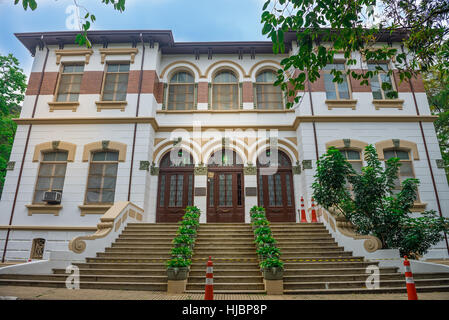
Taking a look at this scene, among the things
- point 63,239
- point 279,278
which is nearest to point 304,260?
point 279,278

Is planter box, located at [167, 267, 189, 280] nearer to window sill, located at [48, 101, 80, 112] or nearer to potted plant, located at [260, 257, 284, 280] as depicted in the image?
potted plant, located at [260, 257, 284, 280]

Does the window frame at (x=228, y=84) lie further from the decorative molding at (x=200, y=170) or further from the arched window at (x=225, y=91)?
the decorative molding at (x=200, y=170)

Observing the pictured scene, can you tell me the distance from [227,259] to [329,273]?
108 inches

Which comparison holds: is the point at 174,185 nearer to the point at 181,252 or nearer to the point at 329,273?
the point at 181,252

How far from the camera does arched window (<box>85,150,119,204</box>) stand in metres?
12.1

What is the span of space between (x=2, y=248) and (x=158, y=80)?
33.1 ft

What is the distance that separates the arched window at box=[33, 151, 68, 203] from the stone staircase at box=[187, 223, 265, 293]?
7.20 meters

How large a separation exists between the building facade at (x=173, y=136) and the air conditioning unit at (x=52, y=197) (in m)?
0.21

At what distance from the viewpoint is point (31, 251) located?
36.6 feet

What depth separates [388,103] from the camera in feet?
42.3

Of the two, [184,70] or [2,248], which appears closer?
[2,248]

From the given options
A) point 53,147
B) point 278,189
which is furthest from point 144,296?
point 53,147
